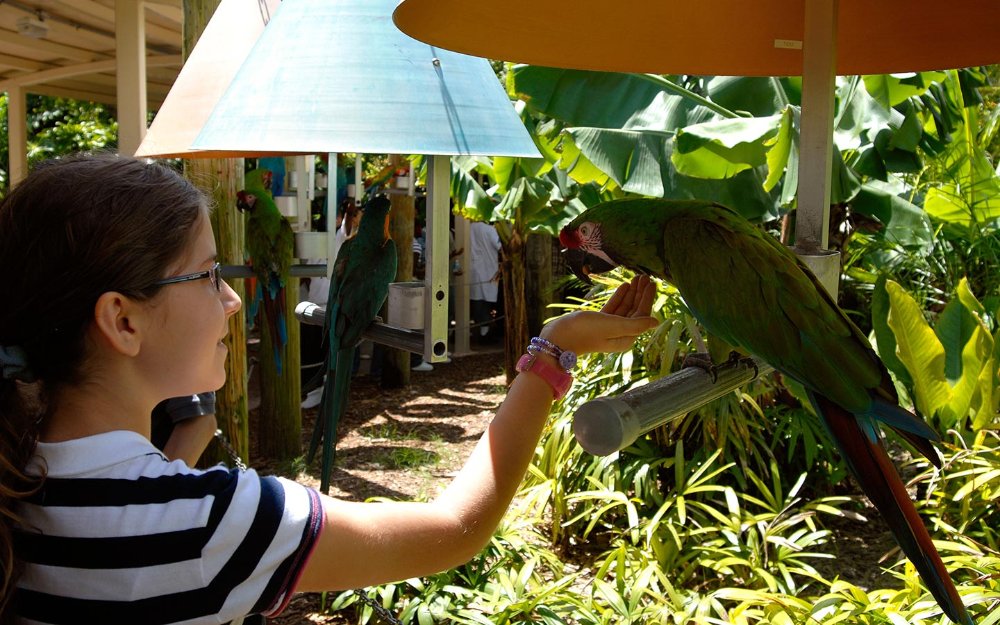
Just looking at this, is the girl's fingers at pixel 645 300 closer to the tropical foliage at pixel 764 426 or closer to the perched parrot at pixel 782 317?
the perched parrot at pixel 782 317

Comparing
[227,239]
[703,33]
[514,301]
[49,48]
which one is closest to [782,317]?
[703,33]

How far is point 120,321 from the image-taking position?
68cm

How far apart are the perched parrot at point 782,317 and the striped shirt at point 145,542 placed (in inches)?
25.4

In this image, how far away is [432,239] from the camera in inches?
53.8

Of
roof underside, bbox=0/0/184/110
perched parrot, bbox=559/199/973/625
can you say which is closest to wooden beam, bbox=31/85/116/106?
roof underside, bbox=0/0/184/110

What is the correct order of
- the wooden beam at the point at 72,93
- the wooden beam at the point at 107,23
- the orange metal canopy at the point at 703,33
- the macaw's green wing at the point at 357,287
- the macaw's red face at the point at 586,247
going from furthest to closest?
1. the wooden beam at the point at 72,93
2. the wooden beam at the point at 107,23
3. the macaw's green wing at the point at 357,287
4. the macaw's red face at the point at 586,247
5. the orange metal canopy at the point at 703,33

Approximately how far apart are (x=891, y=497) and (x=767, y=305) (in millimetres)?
358

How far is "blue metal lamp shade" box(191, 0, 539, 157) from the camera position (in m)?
1.07

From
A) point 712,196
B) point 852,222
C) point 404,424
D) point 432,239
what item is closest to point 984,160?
point 852,222

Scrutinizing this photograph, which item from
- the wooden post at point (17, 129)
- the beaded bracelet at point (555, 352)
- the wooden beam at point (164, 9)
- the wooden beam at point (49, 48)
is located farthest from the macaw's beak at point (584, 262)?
the wooden post at point (17, 129)

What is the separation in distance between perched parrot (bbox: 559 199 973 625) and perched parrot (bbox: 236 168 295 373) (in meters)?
1.50

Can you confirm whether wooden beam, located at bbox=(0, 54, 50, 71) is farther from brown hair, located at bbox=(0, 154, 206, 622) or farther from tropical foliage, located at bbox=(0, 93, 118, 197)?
brown hair, located at bbox=(0, 154, 206, 622)

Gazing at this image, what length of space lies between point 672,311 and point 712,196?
453 mm

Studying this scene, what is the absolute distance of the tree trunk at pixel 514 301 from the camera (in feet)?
18.4
